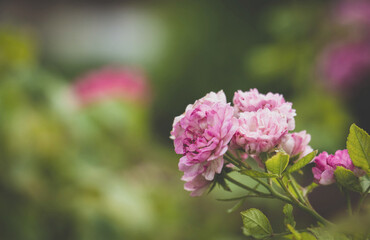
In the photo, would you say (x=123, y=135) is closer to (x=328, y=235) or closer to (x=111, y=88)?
(x=111, y=88)

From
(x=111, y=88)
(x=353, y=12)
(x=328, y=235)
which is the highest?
(x=111, y=88)

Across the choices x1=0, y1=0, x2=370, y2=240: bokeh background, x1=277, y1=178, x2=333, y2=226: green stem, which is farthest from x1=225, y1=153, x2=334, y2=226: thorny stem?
x1=0, y1=0, x2=370, y2=240: bokeh background

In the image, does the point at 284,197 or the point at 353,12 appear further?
the point at 353,12

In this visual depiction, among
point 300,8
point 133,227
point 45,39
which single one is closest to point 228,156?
point 133,227

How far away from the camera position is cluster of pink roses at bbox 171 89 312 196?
269 millimetres

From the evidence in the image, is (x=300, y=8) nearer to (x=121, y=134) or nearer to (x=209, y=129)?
(x=121, y=134)

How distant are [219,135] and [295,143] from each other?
0.06 metres

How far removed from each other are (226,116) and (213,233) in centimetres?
108

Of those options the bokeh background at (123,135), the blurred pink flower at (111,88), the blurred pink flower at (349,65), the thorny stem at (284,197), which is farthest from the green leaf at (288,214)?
the blurred pink flower at (111,88)

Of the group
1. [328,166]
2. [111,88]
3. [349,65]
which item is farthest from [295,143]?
[111,88]

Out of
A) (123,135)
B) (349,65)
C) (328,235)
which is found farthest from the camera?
(123,135)

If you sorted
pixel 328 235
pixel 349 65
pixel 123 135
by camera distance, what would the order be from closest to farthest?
pixel 328 235
pixel 349 65
pixel 123 135

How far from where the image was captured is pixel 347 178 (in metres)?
0.27

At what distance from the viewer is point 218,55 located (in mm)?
3100
